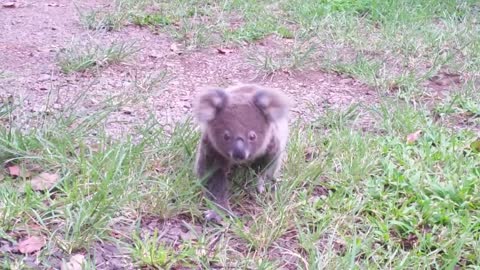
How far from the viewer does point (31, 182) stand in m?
3.37

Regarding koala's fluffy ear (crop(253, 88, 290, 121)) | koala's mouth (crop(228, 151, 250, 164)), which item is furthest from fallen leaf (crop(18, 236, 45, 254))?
koala's fluffy ear (crop(253, 88, 290, 121))

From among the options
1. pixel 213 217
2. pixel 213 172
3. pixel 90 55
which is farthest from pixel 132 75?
pixel 213 217

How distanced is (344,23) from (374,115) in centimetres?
211

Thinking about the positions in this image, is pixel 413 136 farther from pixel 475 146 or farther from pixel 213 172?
pixel 213 172

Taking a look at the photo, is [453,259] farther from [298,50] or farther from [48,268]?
[298,50]

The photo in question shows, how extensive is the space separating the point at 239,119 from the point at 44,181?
108 cm

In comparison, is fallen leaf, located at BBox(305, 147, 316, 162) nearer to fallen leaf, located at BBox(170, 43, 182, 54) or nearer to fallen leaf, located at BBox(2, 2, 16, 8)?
fallen leaf, located at BBox(170, 43, 182, 54)

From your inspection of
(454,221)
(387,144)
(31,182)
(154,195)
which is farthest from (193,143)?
(454,221)

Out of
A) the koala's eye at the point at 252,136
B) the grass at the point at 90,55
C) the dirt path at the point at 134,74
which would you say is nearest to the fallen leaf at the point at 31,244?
the koala's eye at the point at 252,136

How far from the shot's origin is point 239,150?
3.19 meters

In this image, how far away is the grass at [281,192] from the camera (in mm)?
2984

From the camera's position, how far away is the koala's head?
10.6 ft

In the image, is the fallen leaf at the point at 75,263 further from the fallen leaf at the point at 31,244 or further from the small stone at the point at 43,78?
the small stone at the point at 43,78

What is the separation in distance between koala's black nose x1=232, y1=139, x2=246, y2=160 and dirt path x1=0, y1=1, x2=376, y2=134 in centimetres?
131
